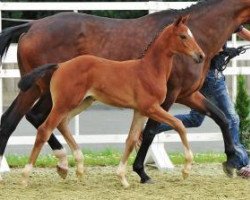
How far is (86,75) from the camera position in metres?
7.79

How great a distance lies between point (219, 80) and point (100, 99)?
1.84 meters

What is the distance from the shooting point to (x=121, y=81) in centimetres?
784

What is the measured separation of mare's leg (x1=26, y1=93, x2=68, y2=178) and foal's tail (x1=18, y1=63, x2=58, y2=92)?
2.35 ft

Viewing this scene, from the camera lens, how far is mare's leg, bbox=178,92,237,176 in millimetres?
8867

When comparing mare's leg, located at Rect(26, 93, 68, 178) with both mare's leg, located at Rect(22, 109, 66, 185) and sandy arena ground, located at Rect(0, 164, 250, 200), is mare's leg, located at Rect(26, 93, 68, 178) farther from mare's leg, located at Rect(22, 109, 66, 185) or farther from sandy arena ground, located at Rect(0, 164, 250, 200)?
mare's leg, located at Rect(22, 109, 66, 185)

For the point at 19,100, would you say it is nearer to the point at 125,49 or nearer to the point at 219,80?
the point at 125,49

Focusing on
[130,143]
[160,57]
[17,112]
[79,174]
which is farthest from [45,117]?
[160,57]

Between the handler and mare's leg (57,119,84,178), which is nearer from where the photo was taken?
mare's leg (57,119,84,178)

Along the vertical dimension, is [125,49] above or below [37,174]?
above

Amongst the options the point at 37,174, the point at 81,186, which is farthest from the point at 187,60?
the point at 37,174

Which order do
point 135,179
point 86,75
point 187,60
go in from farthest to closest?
point 135,179, point 187,60, point 86,75

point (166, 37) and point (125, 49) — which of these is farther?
point (125, 49)

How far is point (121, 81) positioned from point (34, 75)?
0.77m

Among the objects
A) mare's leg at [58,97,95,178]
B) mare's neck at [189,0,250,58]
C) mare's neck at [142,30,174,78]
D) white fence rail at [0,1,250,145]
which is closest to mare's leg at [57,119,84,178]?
mare's leg at [58,97,95,178]
